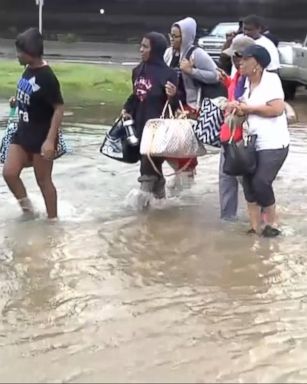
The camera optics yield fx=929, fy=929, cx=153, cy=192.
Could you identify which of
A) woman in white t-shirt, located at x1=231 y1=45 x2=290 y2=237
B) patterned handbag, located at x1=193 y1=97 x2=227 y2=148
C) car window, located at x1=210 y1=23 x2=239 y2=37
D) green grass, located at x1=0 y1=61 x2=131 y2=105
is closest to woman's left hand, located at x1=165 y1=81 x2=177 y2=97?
patterned handbag, located at x1=193 y1=97 x2=227 y2=148

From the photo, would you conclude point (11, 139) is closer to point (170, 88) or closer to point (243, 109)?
point (170, 88)

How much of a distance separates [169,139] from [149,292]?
7.48 feet

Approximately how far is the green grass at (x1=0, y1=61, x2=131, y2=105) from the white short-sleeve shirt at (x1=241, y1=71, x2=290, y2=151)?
9.54m

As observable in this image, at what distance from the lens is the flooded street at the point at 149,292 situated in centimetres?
473

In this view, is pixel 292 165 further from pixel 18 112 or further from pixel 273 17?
pixel 273 17

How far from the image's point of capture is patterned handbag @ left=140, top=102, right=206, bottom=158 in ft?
26.0

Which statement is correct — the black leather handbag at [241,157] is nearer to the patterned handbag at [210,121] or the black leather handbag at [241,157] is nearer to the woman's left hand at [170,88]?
the patterned handbag at [210,121]

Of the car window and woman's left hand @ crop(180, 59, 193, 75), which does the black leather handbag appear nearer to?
woman's left hand @ crop(180, 59, 193, 75)

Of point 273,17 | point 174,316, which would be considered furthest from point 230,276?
Result: point 273,17

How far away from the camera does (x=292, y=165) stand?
10.3 meters

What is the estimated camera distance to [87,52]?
110ft

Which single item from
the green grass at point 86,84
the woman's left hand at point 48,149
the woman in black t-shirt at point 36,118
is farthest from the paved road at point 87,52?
the woman's left hand at point 48,149

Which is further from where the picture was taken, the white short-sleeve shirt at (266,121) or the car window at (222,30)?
the car window at (222,30)

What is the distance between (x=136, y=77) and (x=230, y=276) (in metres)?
2.61
